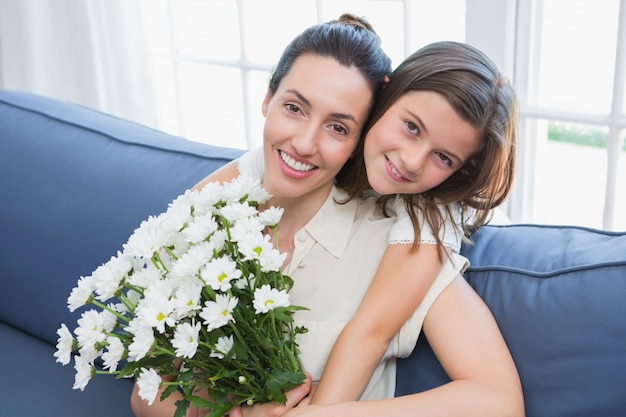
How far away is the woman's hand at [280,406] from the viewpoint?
140 cm

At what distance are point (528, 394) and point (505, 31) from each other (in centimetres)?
89

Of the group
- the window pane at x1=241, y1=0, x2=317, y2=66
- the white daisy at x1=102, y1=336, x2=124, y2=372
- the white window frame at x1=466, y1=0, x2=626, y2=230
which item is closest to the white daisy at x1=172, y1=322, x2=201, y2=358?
the white daisy at x1=102, y1=336, x2=124, y2=372

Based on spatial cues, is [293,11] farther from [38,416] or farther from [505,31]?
[38,416]

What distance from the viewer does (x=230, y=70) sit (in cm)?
278

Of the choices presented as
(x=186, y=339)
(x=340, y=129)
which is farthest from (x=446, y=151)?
(x=186, y=339)

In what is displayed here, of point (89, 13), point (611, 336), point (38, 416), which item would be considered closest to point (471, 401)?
point (611, 336)

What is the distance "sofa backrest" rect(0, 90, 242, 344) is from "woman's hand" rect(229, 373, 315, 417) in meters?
0.66

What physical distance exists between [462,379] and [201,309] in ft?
1.49

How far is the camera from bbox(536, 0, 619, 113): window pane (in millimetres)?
1874

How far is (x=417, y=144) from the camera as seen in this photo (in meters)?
1.45

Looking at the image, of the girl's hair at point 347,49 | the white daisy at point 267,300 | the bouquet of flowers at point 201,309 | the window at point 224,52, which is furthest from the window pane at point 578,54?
the white daisy at point 267,300

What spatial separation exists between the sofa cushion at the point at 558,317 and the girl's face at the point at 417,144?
21cm

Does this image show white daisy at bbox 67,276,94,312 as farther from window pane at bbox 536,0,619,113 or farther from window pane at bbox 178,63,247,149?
window pane at bbox 178,63,247,149

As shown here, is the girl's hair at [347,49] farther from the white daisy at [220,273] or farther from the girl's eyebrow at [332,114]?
the white daisy at [220,273]
